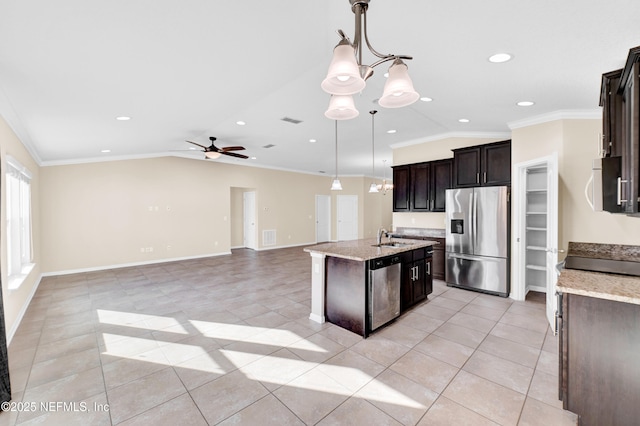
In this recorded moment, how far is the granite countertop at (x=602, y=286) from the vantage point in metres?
1.71

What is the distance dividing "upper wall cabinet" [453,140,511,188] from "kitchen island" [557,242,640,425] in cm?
288

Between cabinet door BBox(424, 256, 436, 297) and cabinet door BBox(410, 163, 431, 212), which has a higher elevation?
cabinet door BBox(410, 163, 431, 212)

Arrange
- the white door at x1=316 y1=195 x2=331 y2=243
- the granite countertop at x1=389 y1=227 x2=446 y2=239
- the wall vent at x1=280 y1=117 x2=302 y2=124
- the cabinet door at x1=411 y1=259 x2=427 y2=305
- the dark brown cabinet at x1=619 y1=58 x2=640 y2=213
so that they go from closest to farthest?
the dark brown cabinet at x1=619 y1=58 x2=640 y2=213, the cabinet door at x1=411 y1=259 x2=427 y2=305, the wall vent at x1=280 y1=117 x2=302 y2=124, the granite countertop at x1=389 y1=227 x2=446 y2=239, the white door at x1=316 y1=195 x2=331 y2=243

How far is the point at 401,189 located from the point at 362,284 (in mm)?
3470

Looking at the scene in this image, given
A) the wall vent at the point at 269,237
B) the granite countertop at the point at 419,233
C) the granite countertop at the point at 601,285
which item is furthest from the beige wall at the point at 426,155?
the wall vent at the point at 269,237

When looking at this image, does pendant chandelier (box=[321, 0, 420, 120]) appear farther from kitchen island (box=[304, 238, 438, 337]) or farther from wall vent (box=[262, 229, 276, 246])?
wall vent (box=[262, 229, 276, 246])

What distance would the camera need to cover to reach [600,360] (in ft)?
5.87

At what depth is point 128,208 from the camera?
6781 mm

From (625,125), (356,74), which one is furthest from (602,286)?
(356,74)

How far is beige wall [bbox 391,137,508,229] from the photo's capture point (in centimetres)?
534

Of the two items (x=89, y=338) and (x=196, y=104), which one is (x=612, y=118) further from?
(x=89, y=338)

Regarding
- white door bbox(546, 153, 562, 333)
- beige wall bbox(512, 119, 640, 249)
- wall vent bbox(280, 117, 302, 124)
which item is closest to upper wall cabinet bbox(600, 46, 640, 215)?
white door bbox(546, 153, 562, 333)

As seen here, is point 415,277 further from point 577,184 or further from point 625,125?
point 625,125

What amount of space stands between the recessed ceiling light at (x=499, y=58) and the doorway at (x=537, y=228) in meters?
1.45
